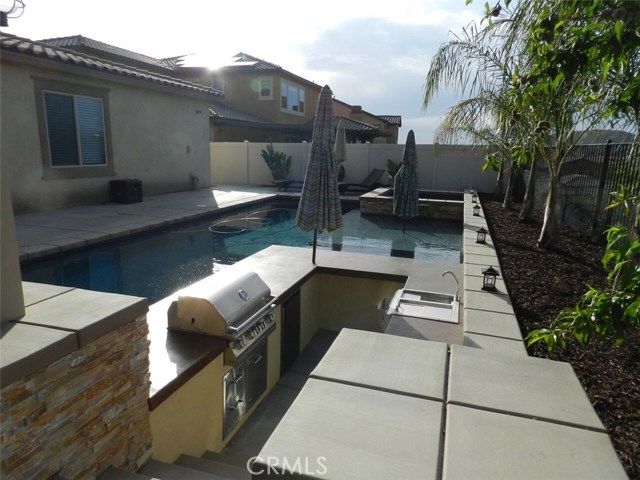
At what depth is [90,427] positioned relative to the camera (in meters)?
2.23

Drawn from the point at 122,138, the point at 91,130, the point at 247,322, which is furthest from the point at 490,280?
the point at 122,138

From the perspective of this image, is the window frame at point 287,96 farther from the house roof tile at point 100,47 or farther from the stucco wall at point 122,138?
the stucco wall at point 122,138

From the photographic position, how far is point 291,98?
2847cm

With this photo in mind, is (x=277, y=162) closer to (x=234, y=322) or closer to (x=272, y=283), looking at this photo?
(x=272, y=283)

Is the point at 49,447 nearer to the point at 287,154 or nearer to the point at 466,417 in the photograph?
the point at 466,417

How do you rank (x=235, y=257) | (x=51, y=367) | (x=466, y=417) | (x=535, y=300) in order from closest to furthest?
(x=466, y=417) < (x=51, y=367) < (x=535, y=300) < (x=235, y=257)

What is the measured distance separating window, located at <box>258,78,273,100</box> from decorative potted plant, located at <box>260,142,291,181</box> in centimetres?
741

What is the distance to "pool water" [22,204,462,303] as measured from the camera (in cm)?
733

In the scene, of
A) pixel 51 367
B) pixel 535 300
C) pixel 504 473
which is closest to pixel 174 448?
pixel 51 367

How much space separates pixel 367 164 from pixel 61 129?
42.2ft

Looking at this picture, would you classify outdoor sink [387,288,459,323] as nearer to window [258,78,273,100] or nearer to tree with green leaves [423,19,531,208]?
tree with green leaves [423,19,531,208]

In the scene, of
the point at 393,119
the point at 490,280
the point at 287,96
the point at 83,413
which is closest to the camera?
the point at 83,413

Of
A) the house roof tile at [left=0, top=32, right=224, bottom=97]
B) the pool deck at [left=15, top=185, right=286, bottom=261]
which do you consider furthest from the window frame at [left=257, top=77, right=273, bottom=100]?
the pool deck at [left=15, top=185, right=286, bottom=261]

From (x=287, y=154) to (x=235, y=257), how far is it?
13.0m
